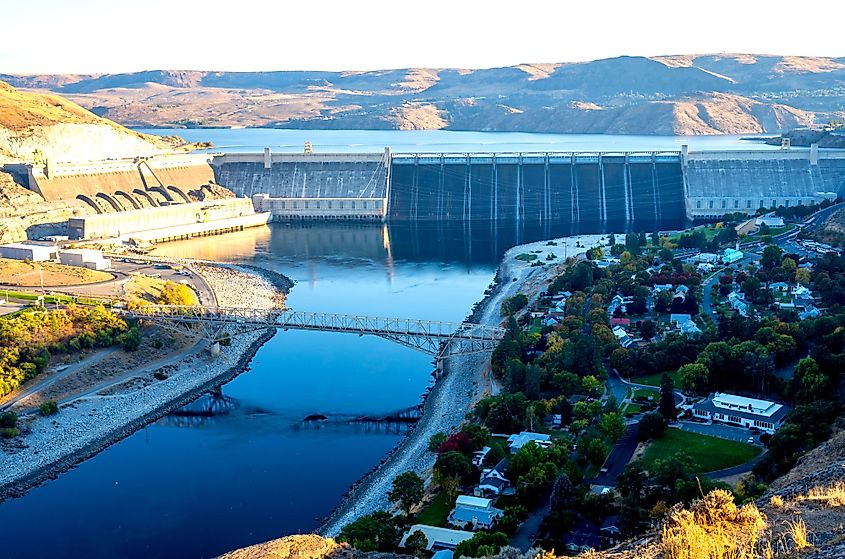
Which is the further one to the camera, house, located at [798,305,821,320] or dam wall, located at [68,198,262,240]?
dam wall, located at [68,198,262,240]

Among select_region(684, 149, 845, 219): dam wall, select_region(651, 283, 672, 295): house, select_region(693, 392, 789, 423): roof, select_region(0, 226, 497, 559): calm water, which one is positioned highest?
select_region(684, 149, 845, 219): dam wall

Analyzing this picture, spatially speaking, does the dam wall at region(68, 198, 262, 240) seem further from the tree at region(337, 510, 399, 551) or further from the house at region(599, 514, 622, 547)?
the house at region(599, 514, 622, 547)

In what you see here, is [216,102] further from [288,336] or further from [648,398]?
[648,398]

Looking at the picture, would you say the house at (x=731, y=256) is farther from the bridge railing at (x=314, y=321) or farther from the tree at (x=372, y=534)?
the tree at (x=372, y=534)

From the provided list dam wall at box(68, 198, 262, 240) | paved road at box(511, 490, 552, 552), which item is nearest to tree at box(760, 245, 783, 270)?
paved road at box(511, 490, 552, 552)

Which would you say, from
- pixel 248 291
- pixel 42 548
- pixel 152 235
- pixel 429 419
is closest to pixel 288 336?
pixel 248 291

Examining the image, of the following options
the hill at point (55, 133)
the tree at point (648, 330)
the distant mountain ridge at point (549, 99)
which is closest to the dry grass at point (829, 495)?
the tree at point (648, 330)
